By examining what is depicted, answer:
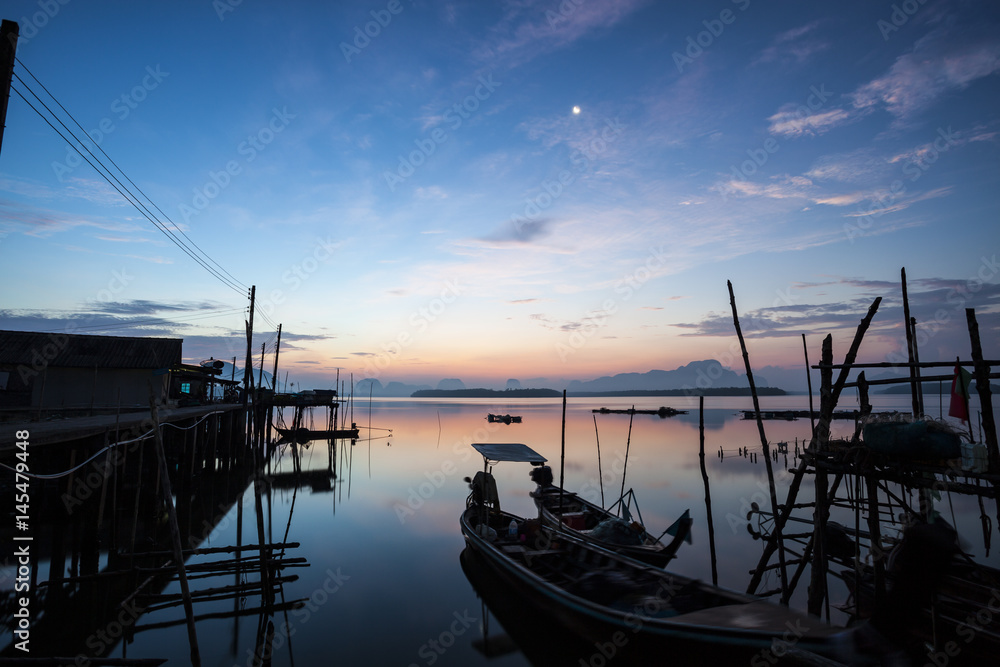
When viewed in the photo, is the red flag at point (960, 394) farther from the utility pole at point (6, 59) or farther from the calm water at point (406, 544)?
the utility pole at point (6, 59)

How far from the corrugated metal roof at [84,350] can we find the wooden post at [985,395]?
2974cm

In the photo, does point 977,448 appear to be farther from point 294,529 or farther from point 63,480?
point 63,480

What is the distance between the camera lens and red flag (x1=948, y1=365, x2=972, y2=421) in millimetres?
6410

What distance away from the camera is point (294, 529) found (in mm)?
17594

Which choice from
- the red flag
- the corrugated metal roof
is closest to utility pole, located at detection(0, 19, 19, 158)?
the red flag

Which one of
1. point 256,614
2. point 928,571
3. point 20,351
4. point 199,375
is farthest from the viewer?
point 199,375

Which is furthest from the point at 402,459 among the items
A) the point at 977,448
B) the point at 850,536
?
the point at 977,448

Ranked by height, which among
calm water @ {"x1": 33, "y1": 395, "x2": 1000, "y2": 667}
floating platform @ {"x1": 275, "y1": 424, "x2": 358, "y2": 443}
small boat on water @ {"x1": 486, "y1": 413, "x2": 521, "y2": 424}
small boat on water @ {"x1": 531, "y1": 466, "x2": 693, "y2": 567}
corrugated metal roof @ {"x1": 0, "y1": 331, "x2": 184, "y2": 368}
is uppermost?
corrugated metal roof @ {"x1": 0, "y1": 331, "x2": 184, "y2": 368}

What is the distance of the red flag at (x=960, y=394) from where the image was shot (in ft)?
21.0

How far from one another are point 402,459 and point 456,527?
709 inches

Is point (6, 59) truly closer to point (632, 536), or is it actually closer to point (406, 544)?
point (632, 536)

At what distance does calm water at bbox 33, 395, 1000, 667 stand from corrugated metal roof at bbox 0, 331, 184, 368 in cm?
934

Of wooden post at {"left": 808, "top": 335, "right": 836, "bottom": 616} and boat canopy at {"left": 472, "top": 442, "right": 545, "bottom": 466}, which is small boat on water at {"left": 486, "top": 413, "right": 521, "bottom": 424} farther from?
wooden post at {"left": 808, "top": 335, "right": 836, "bottom": 616}

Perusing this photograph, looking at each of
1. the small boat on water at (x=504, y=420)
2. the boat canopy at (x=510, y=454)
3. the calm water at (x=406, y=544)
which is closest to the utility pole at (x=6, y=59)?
the calm water at (x=406, y=544)
